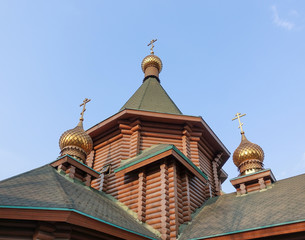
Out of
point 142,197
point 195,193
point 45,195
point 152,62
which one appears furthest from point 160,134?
point 152,62

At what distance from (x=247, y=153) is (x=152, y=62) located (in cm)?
948

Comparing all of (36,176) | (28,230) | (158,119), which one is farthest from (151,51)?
(28,230)

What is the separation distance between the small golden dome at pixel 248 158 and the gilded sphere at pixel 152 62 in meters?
8.80

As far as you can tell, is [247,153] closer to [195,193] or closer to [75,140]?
[195,193]

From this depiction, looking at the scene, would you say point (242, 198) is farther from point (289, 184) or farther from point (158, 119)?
point (158, 119)

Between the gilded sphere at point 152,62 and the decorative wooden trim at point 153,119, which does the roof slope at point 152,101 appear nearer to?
the decorative wooden trim at point 153,119

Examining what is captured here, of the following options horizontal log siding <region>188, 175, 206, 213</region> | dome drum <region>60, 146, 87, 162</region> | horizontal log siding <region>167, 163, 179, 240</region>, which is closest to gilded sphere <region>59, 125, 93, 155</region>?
dome drum <region>60, 146, 87, 162</region>

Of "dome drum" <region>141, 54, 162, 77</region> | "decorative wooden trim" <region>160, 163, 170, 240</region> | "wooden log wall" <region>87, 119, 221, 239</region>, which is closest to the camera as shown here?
"decorative wooden trim" <region>160, 163, 170, 240</region>

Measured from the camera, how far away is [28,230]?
5469 millimetres

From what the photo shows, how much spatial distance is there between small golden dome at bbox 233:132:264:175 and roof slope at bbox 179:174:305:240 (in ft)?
4.91

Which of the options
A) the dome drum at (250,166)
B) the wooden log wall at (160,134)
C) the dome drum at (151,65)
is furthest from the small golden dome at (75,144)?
the dome drum at (151,65)

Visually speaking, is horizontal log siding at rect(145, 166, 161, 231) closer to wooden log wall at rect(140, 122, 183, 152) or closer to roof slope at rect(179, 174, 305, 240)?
roof slope at rect(179, 174, 305, 240)

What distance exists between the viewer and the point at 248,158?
11492 mm

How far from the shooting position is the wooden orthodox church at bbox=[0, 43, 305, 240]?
18.7 feet
